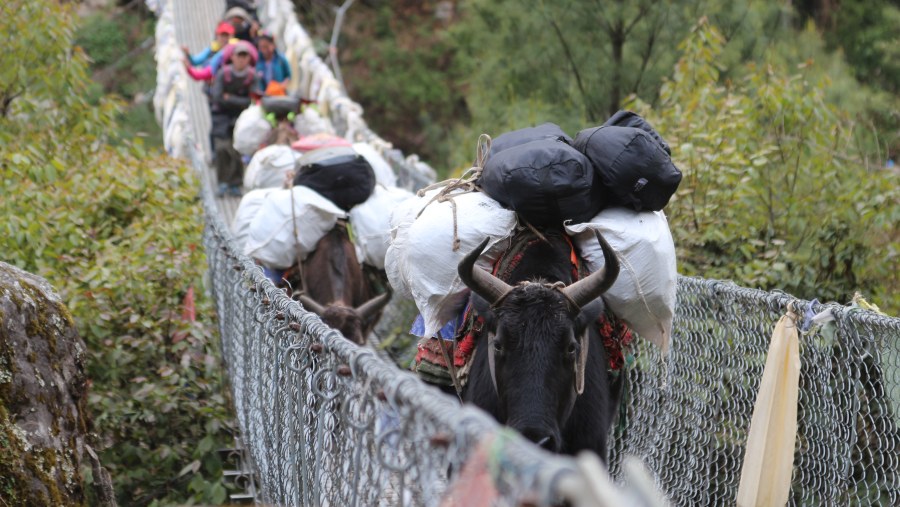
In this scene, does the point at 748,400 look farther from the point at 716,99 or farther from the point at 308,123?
the point at 308,123

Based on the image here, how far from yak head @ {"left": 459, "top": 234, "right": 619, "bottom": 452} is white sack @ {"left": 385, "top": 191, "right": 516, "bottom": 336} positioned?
0.33m

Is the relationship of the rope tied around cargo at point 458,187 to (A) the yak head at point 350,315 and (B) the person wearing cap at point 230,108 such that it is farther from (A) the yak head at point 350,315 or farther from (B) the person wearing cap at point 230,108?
(B) the person wearing cap at point 230,108

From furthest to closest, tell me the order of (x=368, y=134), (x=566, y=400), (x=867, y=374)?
(x=368, y=134) → (x=867, y=374) → (x=566, y=400)

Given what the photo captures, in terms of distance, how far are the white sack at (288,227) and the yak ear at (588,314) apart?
124 inches

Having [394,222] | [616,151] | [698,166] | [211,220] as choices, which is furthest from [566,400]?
[698,166]

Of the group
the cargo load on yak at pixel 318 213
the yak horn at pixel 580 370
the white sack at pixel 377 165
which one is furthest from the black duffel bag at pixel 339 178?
the yak horn at pixel 580 370

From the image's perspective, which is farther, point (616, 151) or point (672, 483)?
point (672, 483)

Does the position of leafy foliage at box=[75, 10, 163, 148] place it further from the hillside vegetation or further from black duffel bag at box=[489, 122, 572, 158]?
black duffel bag at box=[489, 122, 572, 158]

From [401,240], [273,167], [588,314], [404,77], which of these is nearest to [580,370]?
[588,314]

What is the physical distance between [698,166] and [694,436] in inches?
118

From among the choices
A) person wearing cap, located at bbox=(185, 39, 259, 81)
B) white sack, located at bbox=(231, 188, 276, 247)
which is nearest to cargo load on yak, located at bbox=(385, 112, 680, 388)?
white sack, located at bbox=(231, 188, 276, 247)

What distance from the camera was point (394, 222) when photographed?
514 centimetres

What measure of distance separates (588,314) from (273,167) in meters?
5.07

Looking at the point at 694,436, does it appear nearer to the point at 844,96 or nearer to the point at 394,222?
the point at 394,222
